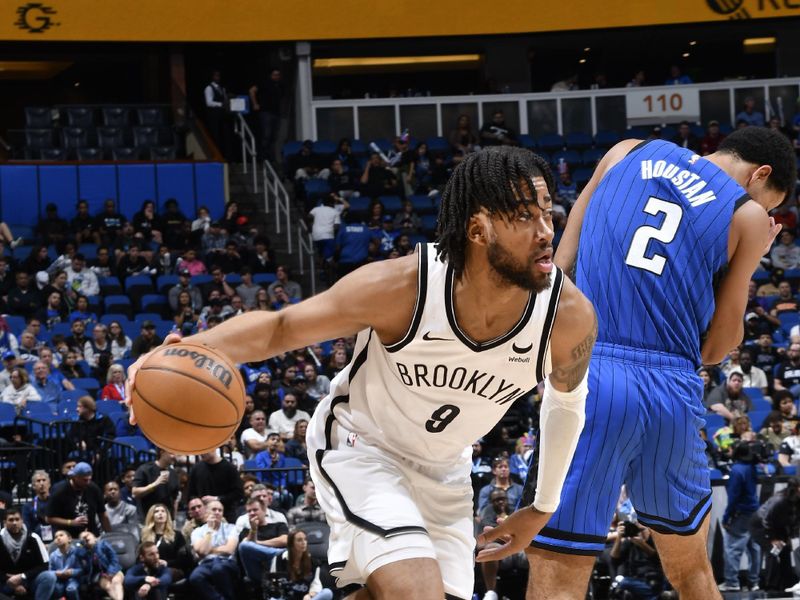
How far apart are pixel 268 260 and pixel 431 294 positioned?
51.7ft

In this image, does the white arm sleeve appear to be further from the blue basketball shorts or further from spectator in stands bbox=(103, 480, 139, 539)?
spectator in stands bbox=(103, 480, 139, 539)

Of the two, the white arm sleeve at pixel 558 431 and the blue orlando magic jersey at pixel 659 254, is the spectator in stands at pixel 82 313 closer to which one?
the blue orlando magic jersey at pixel 659 254

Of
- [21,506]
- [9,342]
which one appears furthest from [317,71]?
[21,506]

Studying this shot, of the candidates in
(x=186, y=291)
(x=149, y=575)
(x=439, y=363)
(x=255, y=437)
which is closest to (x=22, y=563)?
(x=149, y=575)

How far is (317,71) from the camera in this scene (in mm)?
27719

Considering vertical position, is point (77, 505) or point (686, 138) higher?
point (686, 138)

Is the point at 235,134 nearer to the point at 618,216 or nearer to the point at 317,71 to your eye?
the point at 317,71

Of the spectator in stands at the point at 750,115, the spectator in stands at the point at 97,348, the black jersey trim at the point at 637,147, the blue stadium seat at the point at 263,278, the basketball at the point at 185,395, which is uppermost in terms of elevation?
the spectator in stands at the point at 750,115

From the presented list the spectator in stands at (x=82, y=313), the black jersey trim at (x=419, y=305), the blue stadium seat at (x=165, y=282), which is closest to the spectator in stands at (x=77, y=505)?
the spectator in stands at (x=82, y=313)

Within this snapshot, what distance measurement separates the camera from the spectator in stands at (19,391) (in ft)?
47.7

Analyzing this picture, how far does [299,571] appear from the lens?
11.9 m

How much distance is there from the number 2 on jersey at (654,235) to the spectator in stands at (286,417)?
999cm

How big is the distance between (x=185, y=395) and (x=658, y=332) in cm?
183

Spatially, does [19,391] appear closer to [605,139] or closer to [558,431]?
[558,431]
